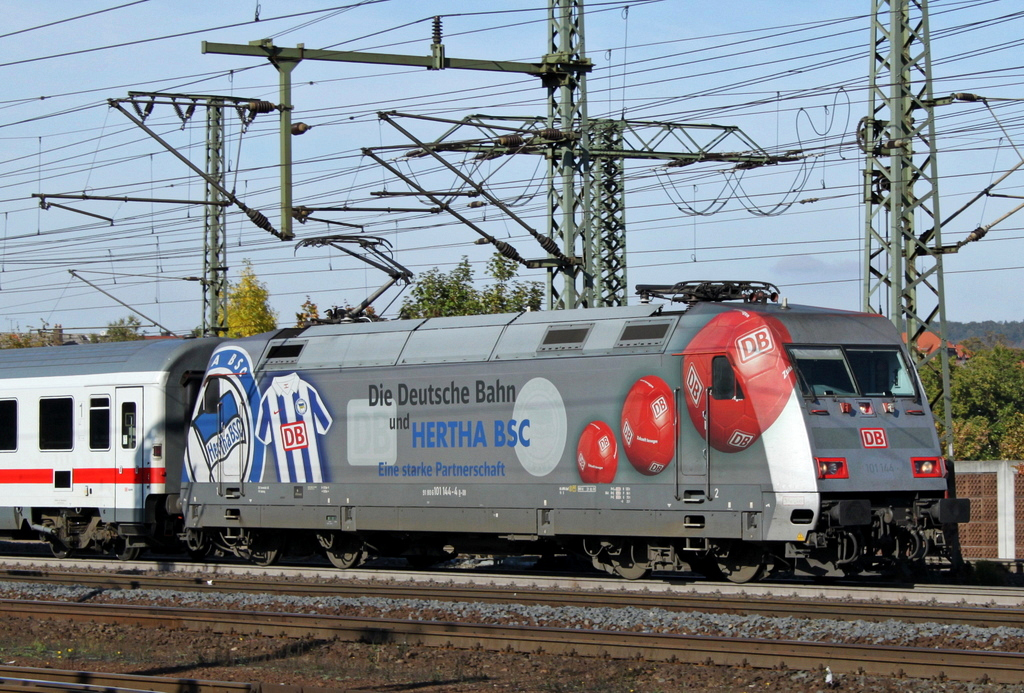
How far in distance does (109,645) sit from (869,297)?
12.3 meters

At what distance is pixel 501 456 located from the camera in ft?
54.9

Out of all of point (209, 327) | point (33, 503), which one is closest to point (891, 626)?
point (33, 503)

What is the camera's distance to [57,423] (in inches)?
838

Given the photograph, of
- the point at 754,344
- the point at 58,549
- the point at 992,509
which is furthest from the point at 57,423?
the point at 992,509

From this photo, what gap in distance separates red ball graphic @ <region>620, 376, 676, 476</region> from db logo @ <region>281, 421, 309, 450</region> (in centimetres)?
558

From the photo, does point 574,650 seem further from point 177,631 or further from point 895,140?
point 895,140

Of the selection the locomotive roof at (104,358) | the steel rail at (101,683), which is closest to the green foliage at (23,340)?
the locomotive roof at (104,358)

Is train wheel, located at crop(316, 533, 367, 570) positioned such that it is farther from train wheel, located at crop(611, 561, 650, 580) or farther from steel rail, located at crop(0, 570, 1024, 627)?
train wheel, located at crop(611, 561, 650, 580)

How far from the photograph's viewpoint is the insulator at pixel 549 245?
18641mm

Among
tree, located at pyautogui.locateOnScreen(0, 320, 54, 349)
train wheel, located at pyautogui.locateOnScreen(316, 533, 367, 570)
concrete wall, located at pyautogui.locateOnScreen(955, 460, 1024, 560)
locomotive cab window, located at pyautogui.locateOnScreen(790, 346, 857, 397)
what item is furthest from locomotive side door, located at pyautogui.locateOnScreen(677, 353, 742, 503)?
tree, located at pyautogui.locateOnScreen(0, 320, 54, 349)

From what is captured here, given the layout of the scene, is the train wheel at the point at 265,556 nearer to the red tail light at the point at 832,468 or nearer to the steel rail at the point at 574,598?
the steel rail at the point at 574,598

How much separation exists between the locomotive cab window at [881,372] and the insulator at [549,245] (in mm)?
5280

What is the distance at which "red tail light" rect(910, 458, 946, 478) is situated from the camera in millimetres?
14781

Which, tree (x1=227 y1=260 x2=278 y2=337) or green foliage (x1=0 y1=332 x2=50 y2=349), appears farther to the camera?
green foliage (x1=0 y1=332 x2=50 y2=349)
